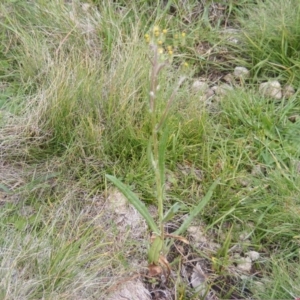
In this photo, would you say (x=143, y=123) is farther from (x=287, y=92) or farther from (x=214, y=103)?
(x=287, y=92)

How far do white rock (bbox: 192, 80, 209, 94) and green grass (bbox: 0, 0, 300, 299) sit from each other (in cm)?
6

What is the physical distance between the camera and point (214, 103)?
2109 millimetres

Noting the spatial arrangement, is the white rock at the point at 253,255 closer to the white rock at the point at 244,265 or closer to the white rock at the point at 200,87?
the white rock at the point at 244,265

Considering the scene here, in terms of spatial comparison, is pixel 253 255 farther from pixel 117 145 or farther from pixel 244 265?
pixel 117 145

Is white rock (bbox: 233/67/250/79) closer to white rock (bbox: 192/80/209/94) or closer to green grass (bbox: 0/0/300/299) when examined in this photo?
green grass (bbox: 0/0/300/299)

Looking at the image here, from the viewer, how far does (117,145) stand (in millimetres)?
1888

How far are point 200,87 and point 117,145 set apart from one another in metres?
0.47

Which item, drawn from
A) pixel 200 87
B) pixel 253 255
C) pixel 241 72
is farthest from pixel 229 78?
pixel 253 255

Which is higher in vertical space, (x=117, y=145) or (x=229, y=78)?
(x=117, y=145)

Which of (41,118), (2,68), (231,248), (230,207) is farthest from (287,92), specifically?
(2,68)

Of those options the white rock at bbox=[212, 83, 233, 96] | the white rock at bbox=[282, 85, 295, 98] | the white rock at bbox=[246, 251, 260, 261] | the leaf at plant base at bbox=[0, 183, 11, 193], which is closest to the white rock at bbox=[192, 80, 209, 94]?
the white rock at bbox=[212, 83, 233, 96]

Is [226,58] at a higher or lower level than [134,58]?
lower

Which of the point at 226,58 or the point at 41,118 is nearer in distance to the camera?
the point at 41,118

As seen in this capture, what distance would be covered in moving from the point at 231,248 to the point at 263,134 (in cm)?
50
